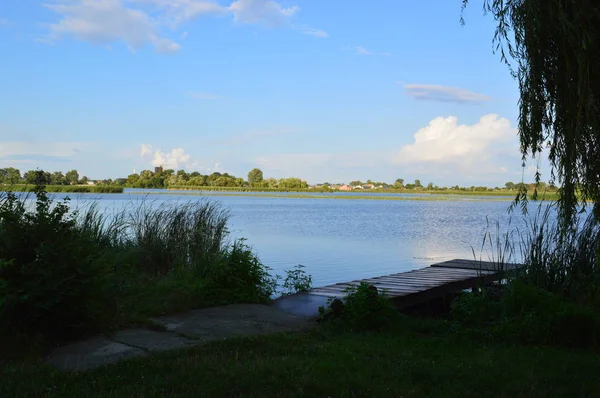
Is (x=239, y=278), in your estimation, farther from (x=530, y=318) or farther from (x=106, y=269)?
(x=530, y=318)

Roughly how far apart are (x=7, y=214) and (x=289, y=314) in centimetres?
378

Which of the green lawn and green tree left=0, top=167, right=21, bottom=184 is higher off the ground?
green tree left=0, top=167, right=21, bottom=184

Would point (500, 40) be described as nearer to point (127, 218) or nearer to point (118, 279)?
point (118, 279)

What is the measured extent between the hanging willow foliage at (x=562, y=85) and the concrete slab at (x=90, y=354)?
452 cm

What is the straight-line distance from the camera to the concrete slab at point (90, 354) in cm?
516

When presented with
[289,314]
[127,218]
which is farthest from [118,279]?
[127,218]

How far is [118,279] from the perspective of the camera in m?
7.70

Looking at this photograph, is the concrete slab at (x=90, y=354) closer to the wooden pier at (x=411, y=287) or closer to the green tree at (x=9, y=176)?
the wooden pier at (x=411, y=287)

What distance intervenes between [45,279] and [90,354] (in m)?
1.03

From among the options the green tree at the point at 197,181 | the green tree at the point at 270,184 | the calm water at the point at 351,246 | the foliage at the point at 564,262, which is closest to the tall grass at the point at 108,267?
the calm water at the point at 351,246

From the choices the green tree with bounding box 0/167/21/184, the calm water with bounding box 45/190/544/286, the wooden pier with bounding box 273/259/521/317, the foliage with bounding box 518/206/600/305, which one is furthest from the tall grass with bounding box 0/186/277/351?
the foliage with bounding box 518/206/600/305

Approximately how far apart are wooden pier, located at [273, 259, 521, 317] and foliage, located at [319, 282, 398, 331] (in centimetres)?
36

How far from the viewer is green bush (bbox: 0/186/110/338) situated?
19.2 ft

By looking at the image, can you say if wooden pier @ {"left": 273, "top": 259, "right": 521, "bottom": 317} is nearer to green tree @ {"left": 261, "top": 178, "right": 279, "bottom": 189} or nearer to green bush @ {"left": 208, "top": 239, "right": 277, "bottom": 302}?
green bush @ {"left": 208, "top": 239, "right": 277, "bottom": 302}
